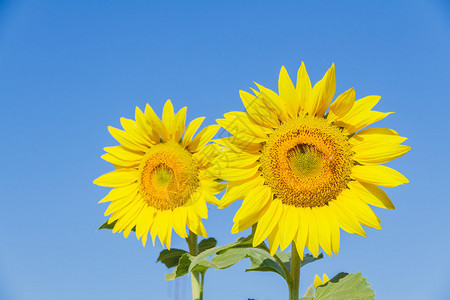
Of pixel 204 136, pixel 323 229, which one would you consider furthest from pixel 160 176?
pixel 323 229

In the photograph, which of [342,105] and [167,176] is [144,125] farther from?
[342,105]

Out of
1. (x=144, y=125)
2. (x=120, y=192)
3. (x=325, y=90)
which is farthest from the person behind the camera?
(x=120, y=192)

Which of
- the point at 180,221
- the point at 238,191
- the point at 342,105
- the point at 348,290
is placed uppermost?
the point at 342,105

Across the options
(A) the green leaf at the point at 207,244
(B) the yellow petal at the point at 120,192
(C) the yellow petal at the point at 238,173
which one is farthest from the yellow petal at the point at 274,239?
(B) the yellow petal at the point at 120,192

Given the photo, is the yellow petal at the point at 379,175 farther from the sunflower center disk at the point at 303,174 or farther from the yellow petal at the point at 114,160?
the yellow petal at the point at 114,160

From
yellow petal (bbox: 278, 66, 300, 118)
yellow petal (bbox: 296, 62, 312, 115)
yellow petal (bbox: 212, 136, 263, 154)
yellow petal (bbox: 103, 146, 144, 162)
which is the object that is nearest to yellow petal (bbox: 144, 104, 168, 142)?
yellow petal (bbox: 103, 146, 144, 162)

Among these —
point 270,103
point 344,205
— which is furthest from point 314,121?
point 344,205

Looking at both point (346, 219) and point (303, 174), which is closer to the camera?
point (346, 219)
